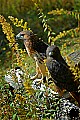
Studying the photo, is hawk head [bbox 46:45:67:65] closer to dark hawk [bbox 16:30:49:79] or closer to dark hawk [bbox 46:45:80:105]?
dark hawk [bbox 46:45:80:105]

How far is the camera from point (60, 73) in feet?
8.25

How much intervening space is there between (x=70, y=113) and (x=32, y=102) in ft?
0.84

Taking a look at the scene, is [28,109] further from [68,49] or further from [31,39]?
[68,49]

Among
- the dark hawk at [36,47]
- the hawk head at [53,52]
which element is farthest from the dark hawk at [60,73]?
the dark hawk at [36,47]

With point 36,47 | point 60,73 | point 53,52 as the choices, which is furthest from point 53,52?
point 36,47

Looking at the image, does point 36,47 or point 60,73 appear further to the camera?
point 36,47

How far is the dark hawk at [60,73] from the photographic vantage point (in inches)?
97.4

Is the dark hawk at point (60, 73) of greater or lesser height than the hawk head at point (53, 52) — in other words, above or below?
below

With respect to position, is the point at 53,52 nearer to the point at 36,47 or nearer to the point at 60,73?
the point at 60,73

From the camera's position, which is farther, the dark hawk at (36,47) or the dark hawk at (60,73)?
the dark hawk at (36,47)

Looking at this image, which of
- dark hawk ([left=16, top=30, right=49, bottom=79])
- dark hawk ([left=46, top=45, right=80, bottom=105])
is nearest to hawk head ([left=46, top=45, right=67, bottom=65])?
dark hawk ([left=46, top=45, right=80, bottom=105])

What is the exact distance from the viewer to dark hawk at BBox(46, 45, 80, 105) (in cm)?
247

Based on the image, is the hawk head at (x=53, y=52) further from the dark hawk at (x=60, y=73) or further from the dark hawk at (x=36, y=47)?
the dark hawk at (x=36, y=47)

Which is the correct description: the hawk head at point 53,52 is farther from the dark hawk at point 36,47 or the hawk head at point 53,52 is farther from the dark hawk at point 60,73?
the dark hawk at point 36,47
